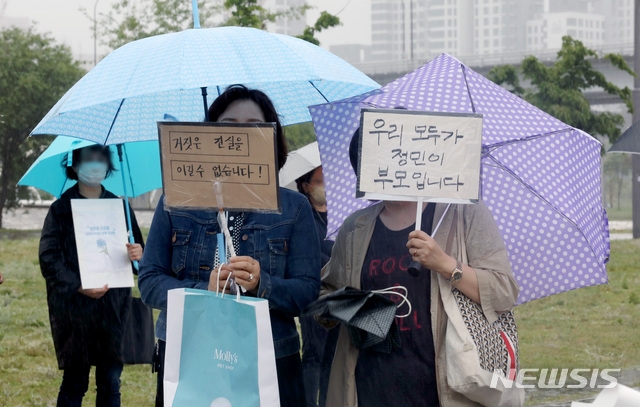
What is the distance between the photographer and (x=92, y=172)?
5.57 m

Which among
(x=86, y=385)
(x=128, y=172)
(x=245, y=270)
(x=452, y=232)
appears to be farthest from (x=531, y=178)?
(x=86, y=385)

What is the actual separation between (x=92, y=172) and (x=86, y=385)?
48.7 inches

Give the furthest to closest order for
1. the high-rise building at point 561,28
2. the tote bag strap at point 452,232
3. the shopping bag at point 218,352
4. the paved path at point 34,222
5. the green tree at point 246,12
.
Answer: the high-rise building at point 561,28, the paved path at point 34,222, the green tree at point 246,12, the tote bag strap at point 452,232, the shopping bag at point 218,352

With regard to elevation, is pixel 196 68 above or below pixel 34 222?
above

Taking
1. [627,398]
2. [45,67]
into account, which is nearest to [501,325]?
[627,398]

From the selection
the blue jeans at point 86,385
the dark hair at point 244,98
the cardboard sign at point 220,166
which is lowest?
the blue jeans at point 86,385

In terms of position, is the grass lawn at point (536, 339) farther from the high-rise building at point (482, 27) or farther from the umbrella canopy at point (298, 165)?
the high-rise building at point (482, 27)

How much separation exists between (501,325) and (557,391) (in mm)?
4629

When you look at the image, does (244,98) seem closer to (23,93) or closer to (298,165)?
(298,165)

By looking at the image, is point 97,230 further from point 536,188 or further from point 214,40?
point 536,188

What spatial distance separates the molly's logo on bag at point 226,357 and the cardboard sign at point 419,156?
70 centimetres

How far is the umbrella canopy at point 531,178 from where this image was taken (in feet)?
12.2

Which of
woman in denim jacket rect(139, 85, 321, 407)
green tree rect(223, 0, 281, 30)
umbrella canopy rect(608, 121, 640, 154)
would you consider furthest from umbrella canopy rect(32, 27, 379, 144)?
green tree rect(223, 0, 281, 30)

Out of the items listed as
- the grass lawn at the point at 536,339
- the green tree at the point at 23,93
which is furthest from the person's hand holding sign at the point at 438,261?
the green tree at the point at 23,93
